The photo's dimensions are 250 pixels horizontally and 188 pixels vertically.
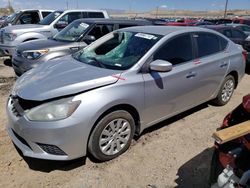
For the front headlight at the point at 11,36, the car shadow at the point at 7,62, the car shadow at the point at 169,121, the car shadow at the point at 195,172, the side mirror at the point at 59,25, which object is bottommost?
the car shadow at the point at 7,62

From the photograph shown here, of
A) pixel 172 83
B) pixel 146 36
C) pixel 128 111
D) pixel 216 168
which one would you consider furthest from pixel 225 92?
pixel 216 168

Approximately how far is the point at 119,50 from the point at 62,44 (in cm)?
323

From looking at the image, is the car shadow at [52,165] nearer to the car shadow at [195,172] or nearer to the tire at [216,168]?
the car shadow at [195,172]

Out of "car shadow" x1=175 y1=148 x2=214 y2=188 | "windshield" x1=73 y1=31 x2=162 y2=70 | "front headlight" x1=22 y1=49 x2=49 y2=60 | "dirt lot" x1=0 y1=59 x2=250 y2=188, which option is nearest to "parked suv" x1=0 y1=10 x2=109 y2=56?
"front headlight" x1=22 y1=49 x2=49 y2=60

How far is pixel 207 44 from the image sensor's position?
201 inches

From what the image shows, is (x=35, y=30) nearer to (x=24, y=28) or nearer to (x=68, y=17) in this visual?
(x=24, y=28)

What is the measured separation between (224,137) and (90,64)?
249 cm

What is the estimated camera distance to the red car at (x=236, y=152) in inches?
85.1

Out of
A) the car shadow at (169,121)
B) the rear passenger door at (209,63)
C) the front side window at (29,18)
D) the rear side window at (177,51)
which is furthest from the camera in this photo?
the front side window at (29,18)

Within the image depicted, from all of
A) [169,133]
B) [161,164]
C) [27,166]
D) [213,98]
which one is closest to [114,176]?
[161,164]

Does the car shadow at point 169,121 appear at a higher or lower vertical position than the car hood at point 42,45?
lower

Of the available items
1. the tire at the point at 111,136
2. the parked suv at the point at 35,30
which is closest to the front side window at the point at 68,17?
the parked suv at the point at 35,30

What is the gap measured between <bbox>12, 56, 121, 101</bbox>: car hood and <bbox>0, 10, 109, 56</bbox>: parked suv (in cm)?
594

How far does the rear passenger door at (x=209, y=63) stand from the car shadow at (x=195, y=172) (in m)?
1.30
